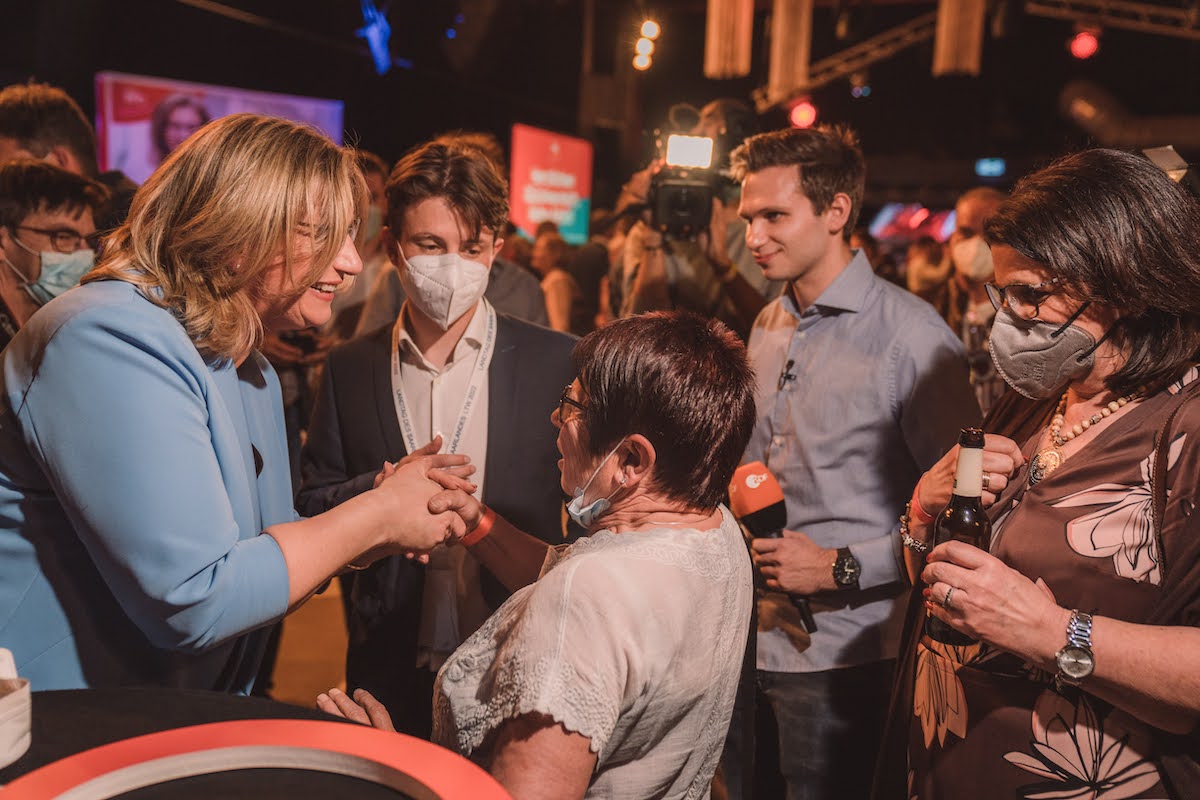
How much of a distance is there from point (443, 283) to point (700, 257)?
1388 mm

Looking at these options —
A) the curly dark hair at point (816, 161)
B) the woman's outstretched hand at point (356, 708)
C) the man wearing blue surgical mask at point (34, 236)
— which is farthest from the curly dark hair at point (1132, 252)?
the man wearing blue surgical mask at point (34, 236)

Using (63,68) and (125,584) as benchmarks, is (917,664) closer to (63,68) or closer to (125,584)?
(125,584)

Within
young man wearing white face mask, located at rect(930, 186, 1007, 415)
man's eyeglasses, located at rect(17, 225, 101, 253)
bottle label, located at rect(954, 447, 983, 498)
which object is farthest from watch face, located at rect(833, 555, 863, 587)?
man's eyeglasses, located at rect(17, 225, 101, 253)

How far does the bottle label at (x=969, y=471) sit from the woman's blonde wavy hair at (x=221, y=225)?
3.81 feet

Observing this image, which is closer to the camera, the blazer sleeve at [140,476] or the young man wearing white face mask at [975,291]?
the blazer sleeve at [140,476]

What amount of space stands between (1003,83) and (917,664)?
61.3 ft

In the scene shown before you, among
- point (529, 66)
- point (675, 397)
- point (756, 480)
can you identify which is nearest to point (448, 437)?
point (756, 480)

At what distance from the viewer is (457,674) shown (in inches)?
57.5

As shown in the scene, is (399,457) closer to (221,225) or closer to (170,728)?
(221,225)

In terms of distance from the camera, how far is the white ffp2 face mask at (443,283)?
7.67ft

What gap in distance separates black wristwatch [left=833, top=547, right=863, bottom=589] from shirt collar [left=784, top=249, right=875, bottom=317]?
2.20 ft

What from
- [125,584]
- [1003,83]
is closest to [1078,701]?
[125,584]

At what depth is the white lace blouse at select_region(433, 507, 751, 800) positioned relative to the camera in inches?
50.6

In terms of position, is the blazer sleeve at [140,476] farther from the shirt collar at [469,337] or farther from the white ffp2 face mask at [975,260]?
the white ffp2 face mask at [975,260]
